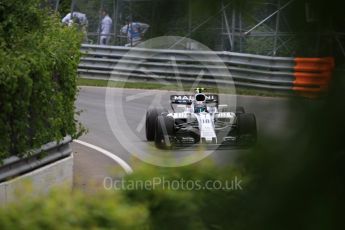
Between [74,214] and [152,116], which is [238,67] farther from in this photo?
[152,116]

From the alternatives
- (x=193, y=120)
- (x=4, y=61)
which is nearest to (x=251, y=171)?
(x=4, y=61)

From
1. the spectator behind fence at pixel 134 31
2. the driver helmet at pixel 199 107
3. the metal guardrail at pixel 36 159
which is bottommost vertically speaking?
the metal guardrail at pixel 36 159

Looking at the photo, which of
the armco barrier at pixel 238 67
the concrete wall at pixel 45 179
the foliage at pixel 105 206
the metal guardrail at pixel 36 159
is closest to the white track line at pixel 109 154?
the concrete wall at pixel 45 179

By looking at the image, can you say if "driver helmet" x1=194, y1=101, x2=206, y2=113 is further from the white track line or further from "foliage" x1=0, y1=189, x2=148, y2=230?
"foliage" x1=0, y1=189, x2=148, y2=230

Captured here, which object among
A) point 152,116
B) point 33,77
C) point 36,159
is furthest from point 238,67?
point 152,116

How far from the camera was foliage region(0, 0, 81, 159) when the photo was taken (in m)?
8.22

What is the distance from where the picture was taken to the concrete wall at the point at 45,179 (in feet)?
26.4

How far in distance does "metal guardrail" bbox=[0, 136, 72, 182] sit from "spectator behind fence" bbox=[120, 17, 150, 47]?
284 inches

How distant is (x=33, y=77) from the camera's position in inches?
344

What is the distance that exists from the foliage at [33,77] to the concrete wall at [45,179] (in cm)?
34

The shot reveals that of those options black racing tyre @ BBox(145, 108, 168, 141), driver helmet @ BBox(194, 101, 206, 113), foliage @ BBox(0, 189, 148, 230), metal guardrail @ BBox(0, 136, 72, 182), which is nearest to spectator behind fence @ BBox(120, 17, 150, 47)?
foliage @ BBox(0, 189, 148, 230)

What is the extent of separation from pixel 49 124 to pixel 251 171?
8.35 m

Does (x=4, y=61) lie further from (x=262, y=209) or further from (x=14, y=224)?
(x=262, y=209)

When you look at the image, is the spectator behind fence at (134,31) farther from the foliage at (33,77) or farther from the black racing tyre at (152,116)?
the black racing tyre at (152,116)
